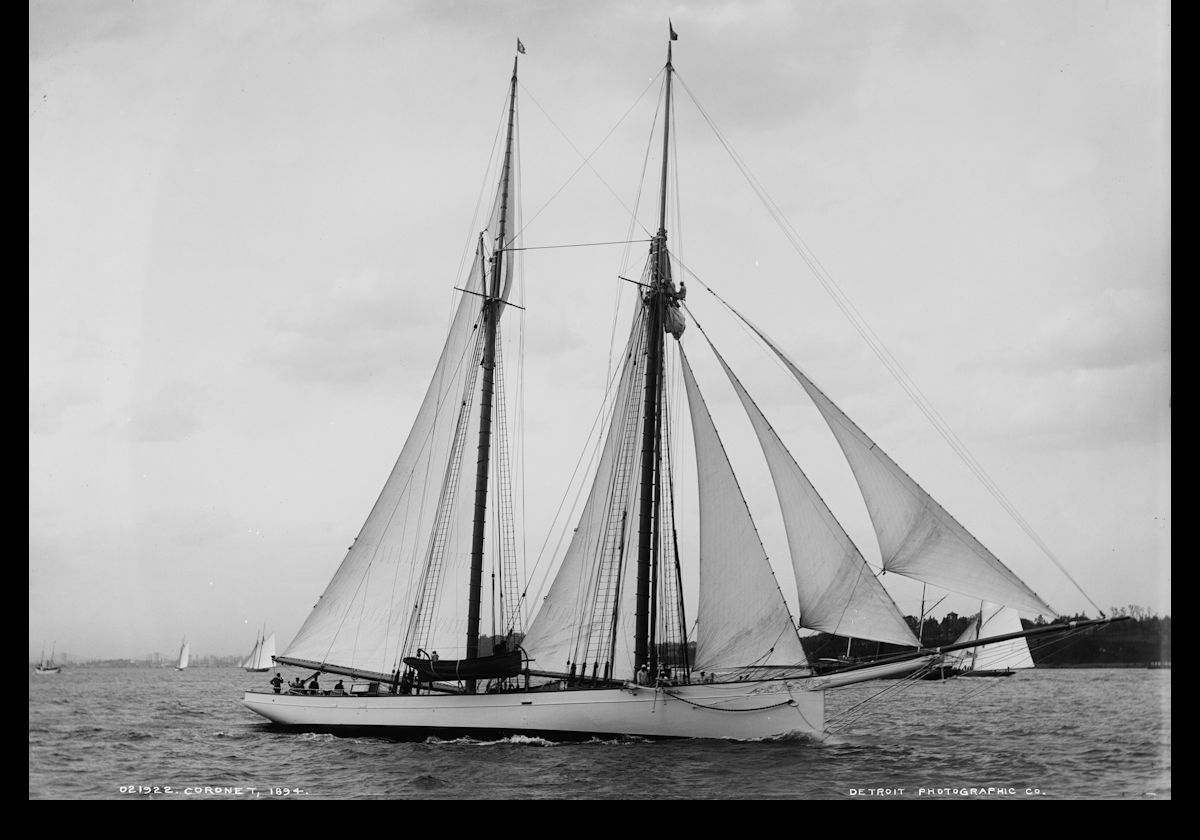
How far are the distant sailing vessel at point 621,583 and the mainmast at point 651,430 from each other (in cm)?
5

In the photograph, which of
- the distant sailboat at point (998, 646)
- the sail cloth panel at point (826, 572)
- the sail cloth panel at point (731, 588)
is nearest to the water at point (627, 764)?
the sail cloth panel at point (826, 572)

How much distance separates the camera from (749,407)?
909 inches

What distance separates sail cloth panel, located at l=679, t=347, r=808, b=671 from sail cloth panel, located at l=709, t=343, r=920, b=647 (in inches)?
30.5

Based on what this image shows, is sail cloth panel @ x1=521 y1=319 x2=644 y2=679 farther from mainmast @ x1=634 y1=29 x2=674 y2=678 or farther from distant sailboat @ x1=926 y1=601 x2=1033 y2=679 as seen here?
distant sailboat @ x1=926 y1=601 x2=1033 y2=679

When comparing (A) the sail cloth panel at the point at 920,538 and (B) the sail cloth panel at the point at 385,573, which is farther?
(B) the sail cloth panel at the point at 385,573

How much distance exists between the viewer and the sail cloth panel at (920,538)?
18688 millimetres

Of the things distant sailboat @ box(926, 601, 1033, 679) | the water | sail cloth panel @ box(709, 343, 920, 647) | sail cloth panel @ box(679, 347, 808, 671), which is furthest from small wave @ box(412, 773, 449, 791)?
distant sailboat @ box(926, 601, 1033, 679)

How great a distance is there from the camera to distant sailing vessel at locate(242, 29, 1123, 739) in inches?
823

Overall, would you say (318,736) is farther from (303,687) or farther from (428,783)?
(428,783)

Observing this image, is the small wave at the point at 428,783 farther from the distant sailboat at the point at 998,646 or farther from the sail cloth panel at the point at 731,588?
the distant sailboat at the point at 998,646
